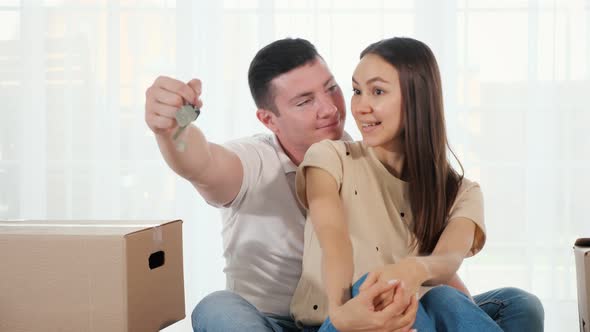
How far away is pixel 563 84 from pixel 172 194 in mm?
1444

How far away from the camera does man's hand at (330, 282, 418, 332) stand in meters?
0.98

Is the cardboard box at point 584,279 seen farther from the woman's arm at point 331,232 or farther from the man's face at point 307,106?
the man's face at point 307,106

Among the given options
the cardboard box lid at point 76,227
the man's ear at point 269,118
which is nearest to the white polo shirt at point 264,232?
the man's ear at point 269,118

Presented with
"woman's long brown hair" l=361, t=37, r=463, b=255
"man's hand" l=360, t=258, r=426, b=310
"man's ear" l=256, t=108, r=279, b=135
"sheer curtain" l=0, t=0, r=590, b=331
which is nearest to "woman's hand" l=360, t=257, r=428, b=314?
"man's hand" l=360, t=258, r=426, b=310

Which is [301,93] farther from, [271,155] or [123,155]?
[123,155]

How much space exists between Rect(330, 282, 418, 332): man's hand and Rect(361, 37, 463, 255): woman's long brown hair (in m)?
0.24

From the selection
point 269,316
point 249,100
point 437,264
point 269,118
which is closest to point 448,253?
point 437,264

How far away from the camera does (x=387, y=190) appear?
127cm

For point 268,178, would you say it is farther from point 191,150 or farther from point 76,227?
point 76,227

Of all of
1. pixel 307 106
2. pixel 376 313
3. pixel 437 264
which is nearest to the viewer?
pixel 376 313

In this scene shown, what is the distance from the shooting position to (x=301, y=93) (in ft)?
4.87

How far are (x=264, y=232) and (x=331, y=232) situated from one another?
29 cm

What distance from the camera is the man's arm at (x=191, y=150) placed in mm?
1067

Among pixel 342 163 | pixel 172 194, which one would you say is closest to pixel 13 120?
pixel 172 194
